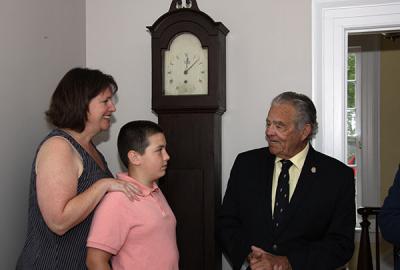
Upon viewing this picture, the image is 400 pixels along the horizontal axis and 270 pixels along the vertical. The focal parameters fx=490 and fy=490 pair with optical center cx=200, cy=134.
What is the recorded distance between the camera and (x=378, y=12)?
7.52 feet

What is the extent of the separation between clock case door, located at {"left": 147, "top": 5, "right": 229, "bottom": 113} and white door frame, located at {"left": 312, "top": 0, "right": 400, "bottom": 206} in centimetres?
48

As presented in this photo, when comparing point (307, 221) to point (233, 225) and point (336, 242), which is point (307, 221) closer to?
point (336, 242)

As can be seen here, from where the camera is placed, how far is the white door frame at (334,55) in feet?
7.61

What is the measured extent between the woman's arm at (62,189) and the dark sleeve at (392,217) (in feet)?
2.87

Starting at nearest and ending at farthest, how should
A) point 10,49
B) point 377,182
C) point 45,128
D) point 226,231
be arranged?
point 10,49, point 226,231, point 45,128, point 377,182

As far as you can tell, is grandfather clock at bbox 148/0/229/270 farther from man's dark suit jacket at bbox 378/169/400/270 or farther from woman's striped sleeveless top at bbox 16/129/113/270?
man's dark suit jacket at bbox 378/169/400/270

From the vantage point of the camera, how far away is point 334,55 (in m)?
2.34

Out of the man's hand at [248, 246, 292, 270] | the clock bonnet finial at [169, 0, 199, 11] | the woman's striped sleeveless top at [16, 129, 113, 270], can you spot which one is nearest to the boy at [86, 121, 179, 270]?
the woman's striped sleeveless top at [16, 129, 113, 270]

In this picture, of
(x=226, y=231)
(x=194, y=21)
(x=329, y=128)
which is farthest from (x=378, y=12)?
(x=226, y=231)

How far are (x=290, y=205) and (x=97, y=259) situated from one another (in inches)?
31.7

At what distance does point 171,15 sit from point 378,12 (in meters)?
0.97

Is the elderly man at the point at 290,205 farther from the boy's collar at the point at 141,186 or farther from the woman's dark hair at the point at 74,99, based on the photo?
the woman's dark hair at the point at 74,99

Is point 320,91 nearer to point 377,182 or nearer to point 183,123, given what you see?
point 183,123

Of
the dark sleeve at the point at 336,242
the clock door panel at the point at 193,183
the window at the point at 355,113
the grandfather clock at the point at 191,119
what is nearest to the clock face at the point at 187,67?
the grandfather clock at the point at 191,119
